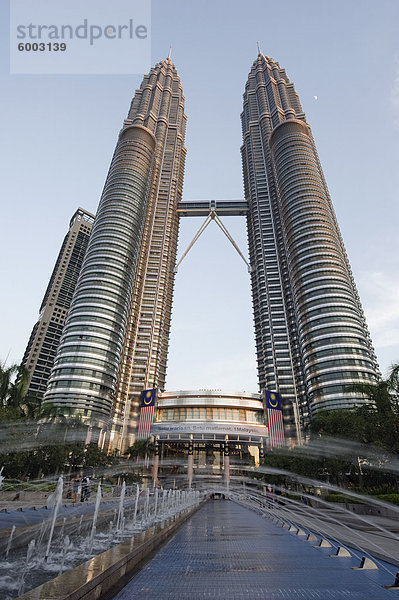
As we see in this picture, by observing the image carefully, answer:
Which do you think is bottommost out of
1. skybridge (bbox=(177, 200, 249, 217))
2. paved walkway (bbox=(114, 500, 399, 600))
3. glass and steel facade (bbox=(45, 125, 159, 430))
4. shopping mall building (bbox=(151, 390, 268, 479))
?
paved walkway (bbox=(114, 500, 399, 600))

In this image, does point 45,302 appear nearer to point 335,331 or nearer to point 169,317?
point 169,317

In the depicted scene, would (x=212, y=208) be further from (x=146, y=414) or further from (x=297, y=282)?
(x=146, y=414)

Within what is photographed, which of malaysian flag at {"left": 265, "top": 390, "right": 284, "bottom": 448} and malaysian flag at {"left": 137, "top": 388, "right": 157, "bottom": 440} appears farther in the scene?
malaysian flag at {"left": 137, "top": 388, "right": 157, "bottom": 440}

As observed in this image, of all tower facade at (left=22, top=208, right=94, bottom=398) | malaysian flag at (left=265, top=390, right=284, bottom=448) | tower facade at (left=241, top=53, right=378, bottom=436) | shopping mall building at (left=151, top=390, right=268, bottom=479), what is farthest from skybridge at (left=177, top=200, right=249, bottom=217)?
malaysian flag at (left=265, top=390, right=284, bottom=448)

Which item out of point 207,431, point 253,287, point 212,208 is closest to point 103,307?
point 207,431

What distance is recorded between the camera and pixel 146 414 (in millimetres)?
91812

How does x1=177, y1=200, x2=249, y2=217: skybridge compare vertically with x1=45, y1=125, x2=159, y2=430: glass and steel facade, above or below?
above

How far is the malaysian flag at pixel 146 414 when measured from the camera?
8944 centimetres

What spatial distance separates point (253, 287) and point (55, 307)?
85.1 metres

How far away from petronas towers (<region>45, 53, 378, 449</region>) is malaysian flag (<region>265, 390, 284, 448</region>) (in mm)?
9026

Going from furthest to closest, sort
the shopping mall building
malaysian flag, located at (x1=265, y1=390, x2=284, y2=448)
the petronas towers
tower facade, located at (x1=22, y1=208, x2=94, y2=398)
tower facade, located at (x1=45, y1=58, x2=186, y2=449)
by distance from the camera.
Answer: tower facade, located at (x1=22, y1=208, x2=94, y2=398)
the shopping mall building
malaysian flag, located at (x1=265, y1=390, x2=284, y2=448)
tower facade, located at (x1=45, y1=58, x2=186, y2=449)
the petronas towers

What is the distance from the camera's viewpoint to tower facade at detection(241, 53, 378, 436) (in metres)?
83.1

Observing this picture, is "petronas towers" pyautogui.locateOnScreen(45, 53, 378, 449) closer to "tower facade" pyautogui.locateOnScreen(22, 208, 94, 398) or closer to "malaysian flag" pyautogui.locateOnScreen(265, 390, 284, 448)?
"malaysian flag" pyautogui.locateOnScreen(265, 390, 284, 448)

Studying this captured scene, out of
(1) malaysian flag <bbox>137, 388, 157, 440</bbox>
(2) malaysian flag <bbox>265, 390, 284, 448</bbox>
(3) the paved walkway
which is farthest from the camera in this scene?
(1) malaysian flag <bbox>137, 388, 157, 440</bbox>
